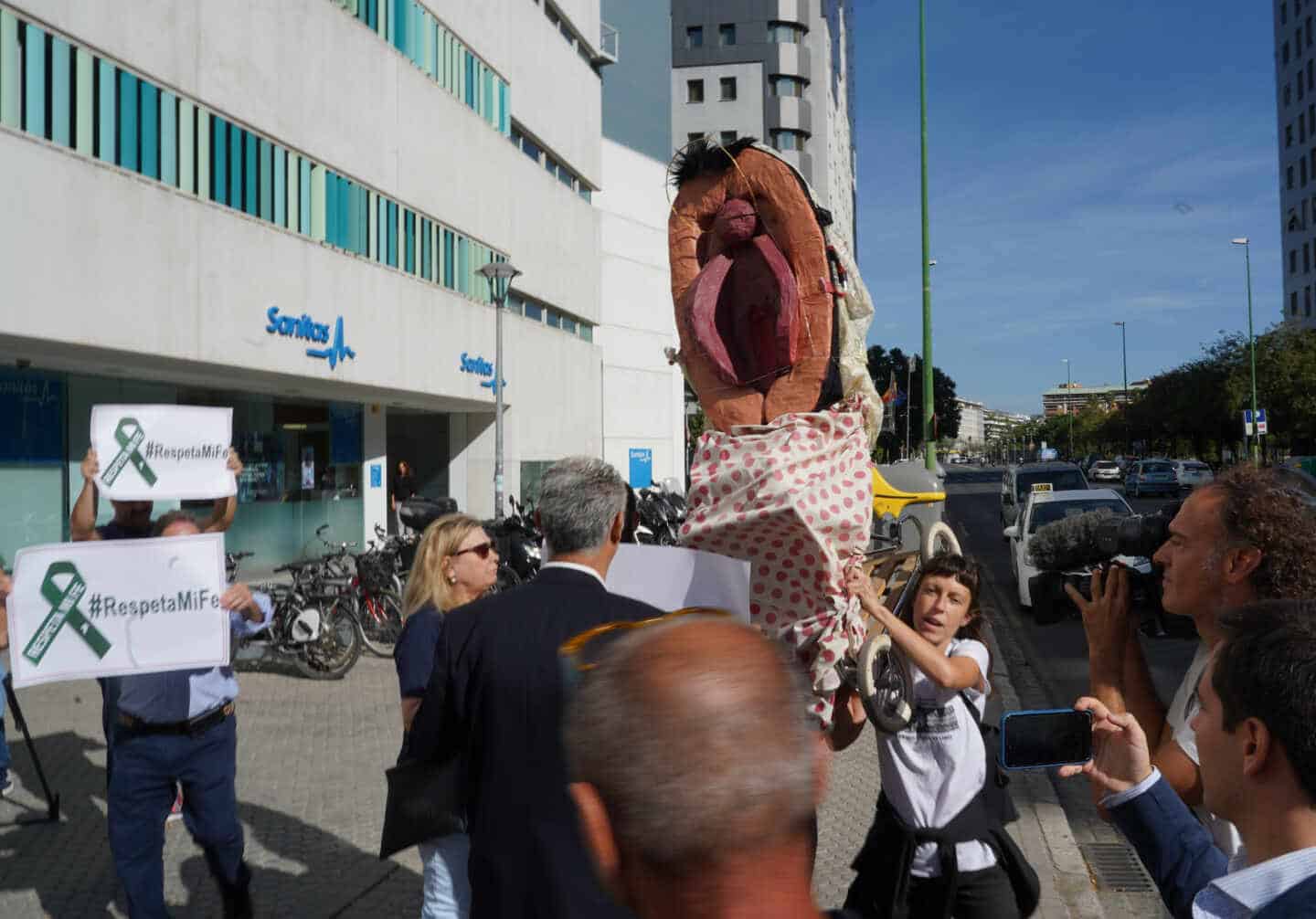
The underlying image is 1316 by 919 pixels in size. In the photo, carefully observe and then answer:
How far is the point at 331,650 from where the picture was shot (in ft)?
32.7

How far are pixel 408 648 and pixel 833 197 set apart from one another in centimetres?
7330

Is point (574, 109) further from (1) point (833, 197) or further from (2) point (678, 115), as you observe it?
(1) point (833, 197)

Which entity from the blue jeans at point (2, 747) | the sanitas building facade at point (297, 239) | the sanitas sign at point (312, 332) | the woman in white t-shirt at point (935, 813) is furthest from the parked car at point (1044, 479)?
the woman in white t-shirt at point (935, 813)

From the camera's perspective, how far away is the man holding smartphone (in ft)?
6.58

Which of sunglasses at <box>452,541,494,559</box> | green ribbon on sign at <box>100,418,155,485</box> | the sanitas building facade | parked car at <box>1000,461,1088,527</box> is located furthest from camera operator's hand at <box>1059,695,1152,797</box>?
parked car at <box>1000,461,1088,527</box>

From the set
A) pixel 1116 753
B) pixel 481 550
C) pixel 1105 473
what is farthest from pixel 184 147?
pixel 1105 473

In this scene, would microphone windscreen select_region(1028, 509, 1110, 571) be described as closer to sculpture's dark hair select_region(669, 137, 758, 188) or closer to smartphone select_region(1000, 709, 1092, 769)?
smartphone select_region(1000, 709, 1092, 769)

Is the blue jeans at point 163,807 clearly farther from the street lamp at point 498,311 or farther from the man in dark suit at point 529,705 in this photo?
the street lamp at point 498,311

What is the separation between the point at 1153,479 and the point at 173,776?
133 feet

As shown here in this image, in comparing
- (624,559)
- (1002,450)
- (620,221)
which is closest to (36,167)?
(624,559)

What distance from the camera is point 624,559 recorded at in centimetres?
281

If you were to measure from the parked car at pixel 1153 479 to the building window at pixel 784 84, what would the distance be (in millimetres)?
31107

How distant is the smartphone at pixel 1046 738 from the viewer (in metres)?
1.88

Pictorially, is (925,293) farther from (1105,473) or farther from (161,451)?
(1105,473)
